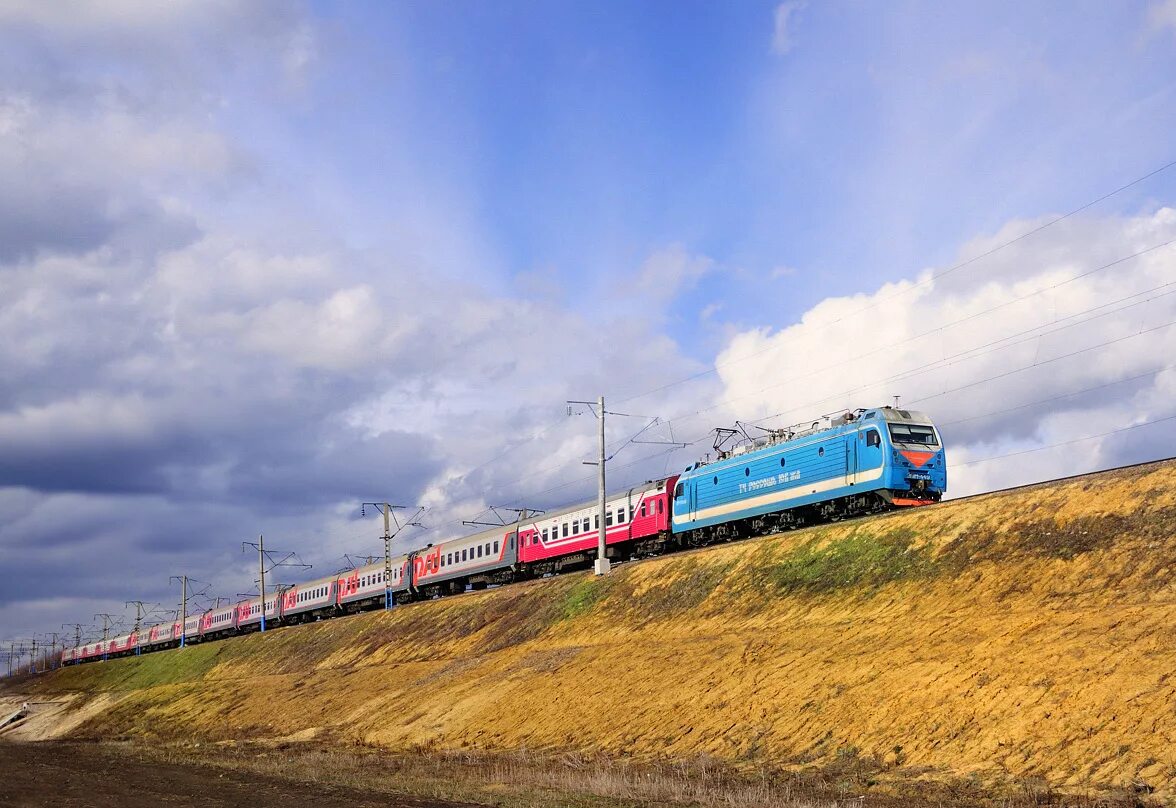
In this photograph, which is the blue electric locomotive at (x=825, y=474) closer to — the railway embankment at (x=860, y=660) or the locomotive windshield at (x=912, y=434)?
the locomotive windshield at (x=912, y=434)

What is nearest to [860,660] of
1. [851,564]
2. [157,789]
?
[851,564]

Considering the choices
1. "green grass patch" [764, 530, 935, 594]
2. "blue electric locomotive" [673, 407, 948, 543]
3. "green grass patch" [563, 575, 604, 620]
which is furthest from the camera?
"green grass patch" [563, 575, 604, 620]

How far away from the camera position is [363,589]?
84.4 meters

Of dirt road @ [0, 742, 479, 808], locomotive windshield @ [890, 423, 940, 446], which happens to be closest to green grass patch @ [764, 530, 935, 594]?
locomotive windshield @ [890, 423, 940, 446]

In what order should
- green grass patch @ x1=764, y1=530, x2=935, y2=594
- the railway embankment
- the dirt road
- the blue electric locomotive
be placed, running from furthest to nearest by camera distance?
1. the blue electric locomotive
2. green grass patch @ x1=764, y1=530, x2=935, y2=594
3. the dirt road
4. the railway embankment

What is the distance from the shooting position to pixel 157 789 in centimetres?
2688

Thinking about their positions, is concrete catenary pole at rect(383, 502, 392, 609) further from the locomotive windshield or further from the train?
the locomotive windshield

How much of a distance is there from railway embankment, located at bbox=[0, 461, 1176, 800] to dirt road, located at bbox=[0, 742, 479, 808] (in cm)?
734

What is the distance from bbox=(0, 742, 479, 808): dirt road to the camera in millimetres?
23016

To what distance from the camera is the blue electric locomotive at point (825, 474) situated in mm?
38094

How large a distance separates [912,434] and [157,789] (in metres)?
29.4

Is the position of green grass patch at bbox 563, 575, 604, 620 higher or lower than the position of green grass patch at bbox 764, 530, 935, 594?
lower

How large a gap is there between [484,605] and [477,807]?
3614 cm

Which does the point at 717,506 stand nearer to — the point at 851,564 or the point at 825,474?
the point at 825,474
